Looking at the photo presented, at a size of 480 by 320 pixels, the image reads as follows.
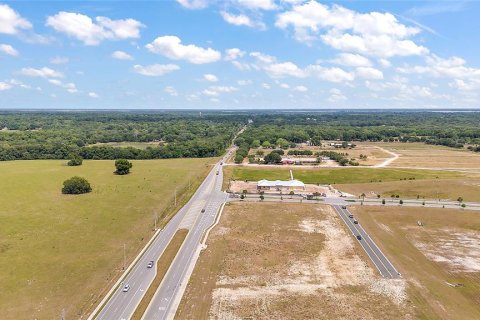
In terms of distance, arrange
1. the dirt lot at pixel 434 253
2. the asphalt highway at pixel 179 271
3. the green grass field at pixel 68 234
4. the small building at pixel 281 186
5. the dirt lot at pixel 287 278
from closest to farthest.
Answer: the asphalt highway at pixel 179 271 → the dirt lot at pixel 287 278 → the green grass field at pixel 68 234 → the dirt lot at pixel 434 253 → the small building at pixel 281 186

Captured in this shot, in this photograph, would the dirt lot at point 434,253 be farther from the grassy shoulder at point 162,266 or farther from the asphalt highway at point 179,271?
the grassy shoulder at point 162,266

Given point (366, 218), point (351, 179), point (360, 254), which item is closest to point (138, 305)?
point (360, 254)

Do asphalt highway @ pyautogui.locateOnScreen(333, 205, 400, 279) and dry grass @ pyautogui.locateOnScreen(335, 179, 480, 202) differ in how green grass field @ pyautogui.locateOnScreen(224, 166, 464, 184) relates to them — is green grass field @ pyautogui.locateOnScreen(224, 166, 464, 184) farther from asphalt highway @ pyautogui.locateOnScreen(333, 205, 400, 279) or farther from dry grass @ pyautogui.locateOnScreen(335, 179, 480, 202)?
asphalt highway @ pyautogui.locateOnScreen(333, 205, 400, 279)

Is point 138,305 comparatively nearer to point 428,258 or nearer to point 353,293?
point 353,293

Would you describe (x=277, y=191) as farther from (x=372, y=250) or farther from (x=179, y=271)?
(x=179, y=271)

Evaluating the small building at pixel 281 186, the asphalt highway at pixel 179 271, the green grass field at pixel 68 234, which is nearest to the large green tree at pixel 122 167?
the green grass field at pixel 68 234

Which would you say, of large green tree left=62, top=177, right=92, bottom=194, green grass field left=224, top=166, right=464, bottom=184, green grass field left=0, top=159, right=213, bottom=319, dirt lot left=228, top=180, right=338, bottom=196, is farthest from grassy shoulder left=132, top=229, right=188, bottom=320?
green grass field left=224, top=166, right=464, bottom=184
